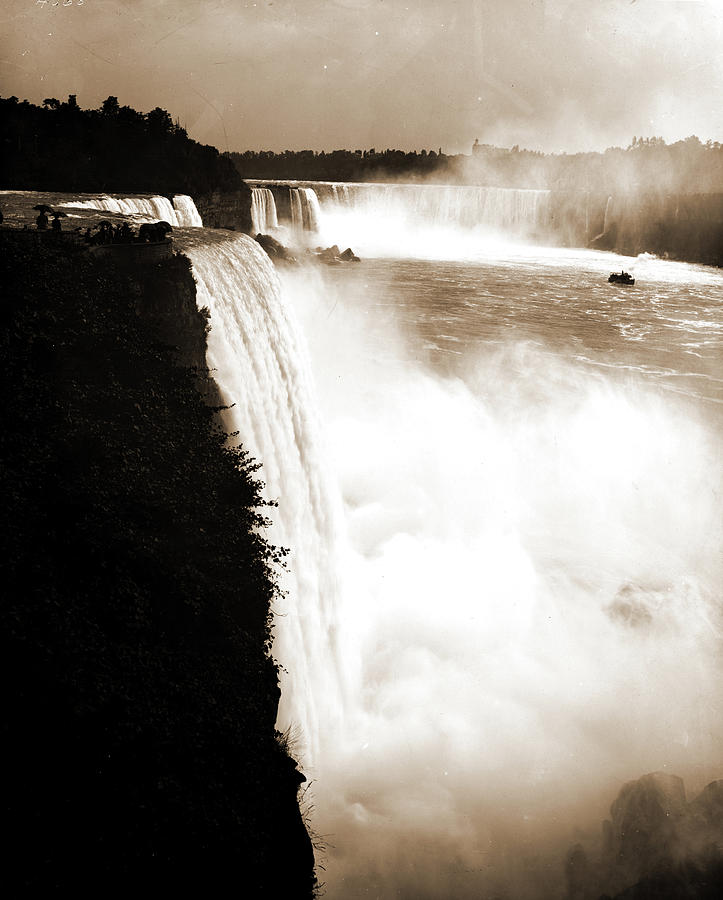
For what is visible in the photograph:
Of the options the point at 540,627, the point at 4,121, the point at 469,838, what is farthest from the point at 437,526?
the point at 4,121

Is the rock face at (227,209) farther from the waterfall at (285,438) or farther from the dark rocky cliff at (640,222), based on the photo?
the dark rocky cliff at (640,222)

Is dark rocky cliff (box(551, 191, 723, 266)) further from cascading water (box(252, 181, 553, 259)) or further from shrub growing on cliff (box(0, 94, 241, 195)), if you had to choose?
shrub growing on cliff (box(0, 94, 241, 195))

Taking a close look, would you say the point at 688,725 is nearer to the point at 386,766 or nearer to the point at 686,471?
the point at 386,766

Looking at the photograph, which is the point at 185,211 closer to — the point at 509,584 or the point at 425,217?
the point at 509,584

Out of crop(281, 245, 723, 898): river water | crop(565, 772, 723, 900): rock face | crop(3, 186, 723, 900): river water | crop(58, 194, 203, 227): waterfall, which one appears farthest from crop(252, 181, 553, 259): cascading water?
crop(565, 772, 723, 900): rock face

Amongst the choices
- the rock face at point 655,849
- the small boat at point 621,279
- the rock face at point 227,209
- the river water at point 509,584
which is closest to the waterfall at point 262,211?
the rock face at point 227,209

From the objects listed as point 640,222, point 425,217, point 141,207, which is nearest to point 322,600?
point 141,207
